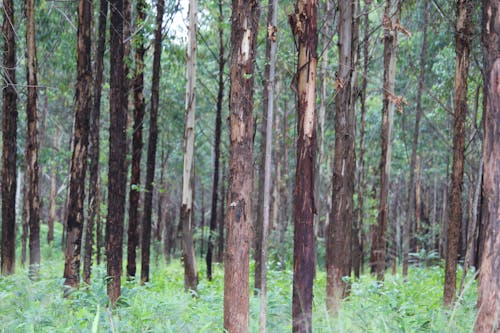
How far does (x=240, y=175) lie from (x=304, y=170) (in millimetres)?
751

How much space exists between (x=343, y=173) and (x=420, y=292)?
5440 millimetres

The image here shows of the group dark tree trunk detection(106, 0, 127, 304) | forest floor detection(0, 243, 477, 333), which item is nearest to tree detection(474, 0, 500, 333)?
forest floor detection(0, 243, 477, 333)

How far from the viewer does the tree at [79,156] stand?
1077 cm

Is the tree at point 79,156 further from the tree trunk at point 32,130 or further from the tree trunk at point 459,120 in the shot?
the tree trunk at point 459,120

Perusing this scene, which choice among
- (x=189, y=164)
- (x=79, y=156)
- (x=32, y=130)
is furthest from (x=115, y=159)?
(x=32, y=130)

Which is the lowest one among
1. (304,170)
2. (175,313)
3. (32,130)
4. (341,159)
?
(175,313)

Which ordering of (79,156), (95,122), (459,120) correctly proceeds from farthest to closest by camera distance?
(95,122), (79,156), (459,120)

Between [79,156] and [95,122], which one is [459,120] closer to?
[79,156]

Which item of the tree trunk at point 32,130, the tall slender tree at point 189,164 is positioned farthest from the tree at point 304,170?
the tree trunk at point 32,130

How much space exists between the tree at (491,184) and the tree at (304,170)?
6.05 feet

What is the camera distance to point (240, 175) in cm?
718

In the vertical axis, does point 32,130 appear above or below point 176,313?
above

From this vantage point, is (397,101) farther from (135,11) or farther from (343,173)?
(135,11)

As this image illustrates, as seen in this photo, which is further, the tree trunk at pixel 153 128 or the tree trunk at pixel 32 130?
the tree trunk at pixel 153 128
